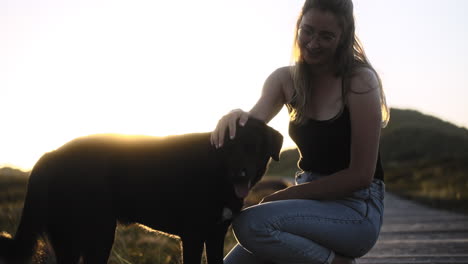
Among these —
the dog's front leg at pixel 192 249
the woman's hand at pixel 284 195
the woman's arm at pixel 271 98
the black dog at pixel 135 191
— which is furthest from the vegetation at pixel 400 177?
the woman's arm at pixel 271 98

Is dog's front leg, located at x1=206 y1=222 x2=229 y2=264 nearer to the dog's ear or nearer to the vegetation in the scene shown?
the dog's ear

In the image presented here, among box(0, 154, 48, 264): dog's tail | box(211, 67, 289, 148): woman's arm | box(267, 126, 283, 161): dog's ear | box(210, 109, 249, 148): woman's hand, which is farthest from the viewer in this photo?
box(211, 67, 289, 148): woman's arm

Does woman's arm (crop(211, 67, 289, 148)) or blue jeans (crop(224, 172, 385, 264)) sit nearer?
blue jeans (crop(224, 172, 385, 264))

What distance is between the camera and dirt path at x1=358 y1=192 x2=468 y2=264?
5984 millimetres

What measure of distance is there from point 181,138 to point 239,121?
44 cm

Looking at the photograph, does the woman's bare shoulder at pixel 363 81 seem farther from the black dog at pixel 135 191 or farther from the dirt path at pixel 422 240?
the dirt path at pixel 422 240

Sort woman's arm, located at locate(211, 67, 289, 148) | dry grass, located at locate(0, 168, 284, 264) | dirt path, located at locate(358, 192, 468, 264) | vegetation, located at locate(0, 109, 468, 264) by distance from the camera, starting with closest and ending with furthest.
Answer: woman's arm, located at locate(211, 67, 289, 148), dry grass, located at locate(0, 168, 284, 264), vegetation, located at locate(0, 109, 468, 264), dirt path, located at locate(358, 192, 468, 264)

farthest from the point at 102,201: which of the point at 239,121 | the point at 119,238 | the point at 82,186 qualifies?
the point at 119,238

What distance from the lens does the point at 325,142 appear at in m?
4.03

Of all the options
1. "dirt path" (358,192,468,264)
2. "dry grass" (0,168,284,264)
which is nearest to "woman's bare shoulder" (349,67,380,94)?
"dry grass" (0,168,284,264)

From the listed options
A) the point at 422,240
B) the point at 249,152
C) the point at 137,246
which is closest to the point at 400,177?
the point at 422,240

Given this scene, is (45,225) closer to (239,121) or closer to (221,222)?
(221,222)

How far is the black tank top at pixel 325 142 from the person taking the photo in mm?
4008

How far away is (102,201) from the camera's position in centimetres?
371
